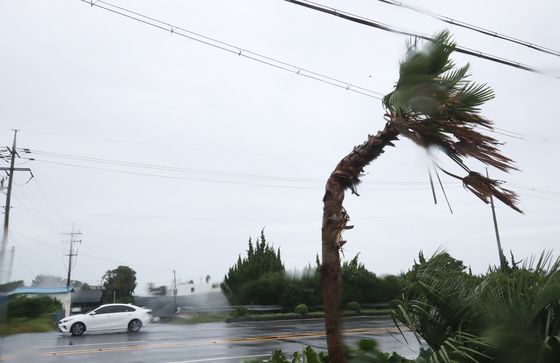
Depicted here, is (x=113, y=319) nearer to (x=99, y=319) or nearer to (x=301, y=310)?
(x=99, y=319)

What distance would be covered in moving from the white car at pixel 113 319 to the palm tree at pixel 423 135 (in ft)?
49.6

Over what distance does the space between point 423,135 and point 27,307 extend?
10.5 feet

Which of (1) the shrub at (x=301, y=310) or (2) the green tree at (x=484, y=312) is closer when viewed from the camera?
(2) the green tree at (x=484, y=312)

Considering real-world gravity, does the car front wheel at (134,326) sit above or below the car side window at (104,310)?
below

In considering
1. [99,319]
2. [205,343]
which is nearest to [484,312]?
[205,343]

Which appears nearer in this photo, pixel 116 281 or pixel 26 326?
pixel 26 326

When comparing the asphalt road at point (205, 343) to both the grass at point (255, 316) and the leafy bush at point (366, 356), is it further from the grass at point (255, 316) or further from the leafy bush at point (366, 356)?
the leafy bush at point (366, 356)

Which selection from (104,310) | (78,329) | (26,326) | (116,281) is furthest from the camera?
(116,281)

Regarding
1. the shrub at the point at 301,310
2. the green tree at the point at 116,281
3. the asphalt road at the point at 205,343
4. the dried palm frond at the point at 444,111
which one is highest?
the green tree at the point at 116,281

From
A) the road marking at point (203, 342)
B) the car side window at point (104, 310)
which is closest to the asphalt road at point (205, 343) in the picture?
the road marking at point (203, 342)

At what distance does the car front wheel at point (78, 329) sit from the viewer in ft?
56.4

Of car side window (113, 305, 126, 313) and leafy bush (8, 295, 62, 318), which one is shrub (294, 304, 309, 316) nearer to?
car side window (113, 305, 126, 313)

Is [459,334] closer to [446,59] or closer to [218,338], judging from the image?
[446,59]

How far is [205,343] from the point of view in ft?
46.5
